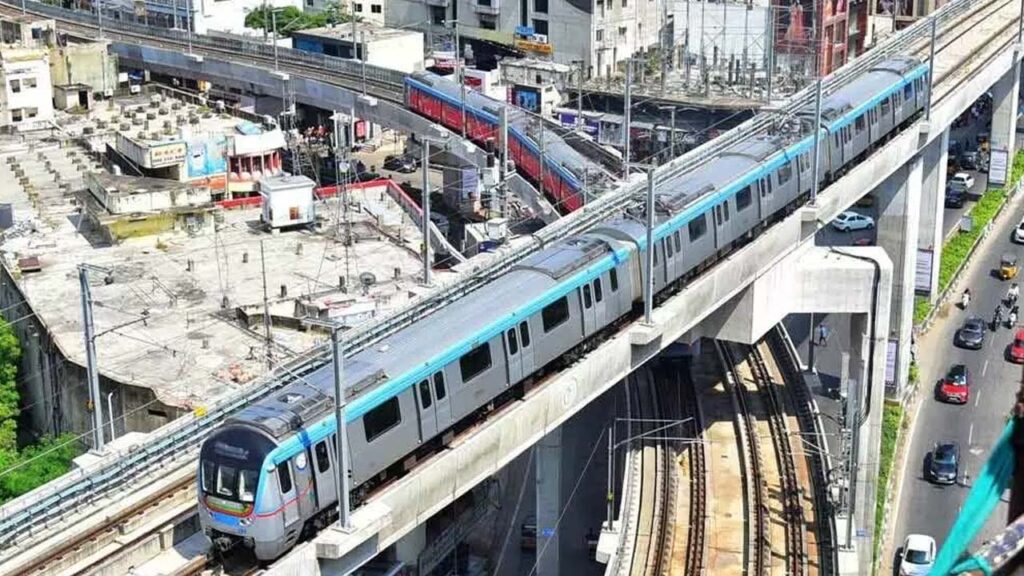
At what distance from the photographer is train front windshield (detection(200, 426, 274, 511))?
63.1 ft

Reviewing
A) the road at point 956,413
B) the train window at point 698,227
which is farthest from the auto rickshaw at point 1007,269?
the train window at point 698,227

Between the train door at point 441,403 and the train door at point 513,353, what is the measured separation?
1.94 meters

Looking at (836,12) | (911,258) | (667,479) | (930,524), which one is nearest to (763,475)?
(667,479)

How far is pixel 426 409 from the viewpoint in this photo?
22391 millimetres

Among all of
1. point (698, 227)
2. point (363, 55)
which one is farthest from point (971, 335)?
point (363, 55)

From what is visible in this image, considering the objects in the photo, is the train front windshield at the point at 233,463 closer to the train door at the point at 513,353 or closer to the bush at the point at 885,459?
the train door at the point at 513,353

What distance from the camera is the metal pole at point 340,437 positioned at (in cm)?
1883

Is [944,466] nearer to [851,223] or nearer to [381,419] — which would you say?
[851,223]

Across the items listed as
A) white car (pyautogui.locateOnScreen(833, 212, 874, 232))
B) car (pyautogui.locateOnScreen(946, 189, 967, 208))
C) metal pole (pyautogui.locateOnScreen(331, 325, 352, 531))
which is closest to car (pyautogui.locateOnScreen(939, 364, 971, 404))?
white car (pyautogui.locateOnScreen(833, 212, 874, 232))

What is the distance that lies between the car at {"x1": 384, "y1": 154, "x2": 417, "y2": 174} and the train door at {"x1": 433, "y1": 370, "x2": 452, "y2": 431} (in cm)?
4789

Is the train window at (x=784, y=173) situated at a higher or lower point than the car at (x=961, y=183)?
higher

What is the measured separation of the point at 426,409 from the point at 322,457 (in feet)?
8.76

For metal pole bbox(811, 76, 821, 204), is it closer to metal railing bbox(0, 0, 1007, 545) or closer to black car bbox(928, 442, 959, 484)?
metal railing bbox(0, 0, 1007, 545)

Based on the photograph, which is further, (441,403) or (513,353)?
(513,353)
